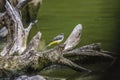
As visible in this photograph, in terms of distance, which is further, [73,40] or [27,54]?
[73,40]

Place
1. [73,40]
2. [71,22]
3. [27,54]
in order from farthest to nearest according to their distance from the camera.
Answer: [71,22], [73,40], [27,54]

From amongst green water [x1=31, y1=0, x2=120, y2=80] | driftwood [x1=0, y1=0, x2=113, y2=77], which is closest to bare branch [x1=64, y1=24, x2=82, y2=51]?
driftwood [x1=0, y1=0, x2=113, y2=77]

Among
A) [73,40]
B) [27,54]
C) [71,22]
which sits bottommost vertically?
[71,22]

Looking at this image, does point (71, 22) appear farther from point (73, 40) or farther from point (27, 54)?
point (27, 54)

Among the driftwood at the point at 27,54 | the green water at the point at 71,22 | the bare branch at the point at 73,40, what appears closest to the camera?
the driftwood at the point at 27,54

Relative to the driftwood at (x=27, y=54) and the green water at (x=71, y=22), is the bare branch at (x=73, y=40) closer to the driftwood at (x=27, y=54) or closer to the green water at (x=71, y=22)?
the driftwood at (x=27, y=54)

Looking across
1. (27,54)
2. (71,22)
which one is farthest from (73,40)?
(71,22)

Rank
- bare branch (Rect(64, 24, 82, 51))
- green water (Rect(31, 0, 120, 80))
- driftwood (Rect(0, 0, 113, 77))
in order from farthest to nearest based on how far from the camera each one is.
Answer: bare branch (Rect(64, 24, 82, 51)) < green water (Rect(31, 0, 120, 80)) < driftwood (Rect(0, 0, 113, 77))

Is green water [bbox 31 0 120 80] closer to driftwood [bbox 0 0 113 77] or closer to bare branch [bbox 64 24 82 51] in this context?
driftwood [bbox 0 0 113 77]

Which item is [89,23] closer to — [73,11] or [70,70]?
[73,11]

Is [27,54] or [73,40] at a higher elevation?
[27,54]

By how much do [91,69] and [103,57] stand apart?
0.48 meters

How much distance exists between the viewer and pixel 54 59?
733 centimetres

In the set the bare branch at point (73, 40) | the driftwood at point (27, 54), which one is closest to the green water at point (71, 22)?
the driftwood at point (27, 54)
